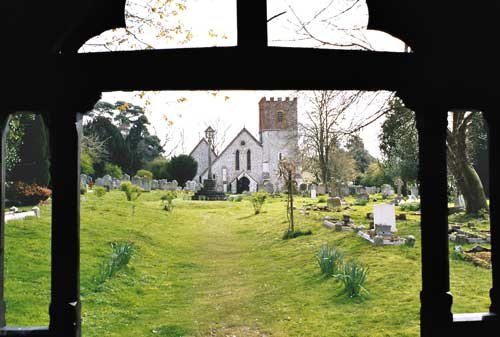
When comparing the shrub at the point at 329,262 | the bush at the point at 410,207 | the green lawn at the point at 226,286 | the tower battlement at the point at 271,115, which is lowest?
the green lawn at the point at 226,286

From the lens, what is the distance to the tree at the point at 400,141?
10.9m

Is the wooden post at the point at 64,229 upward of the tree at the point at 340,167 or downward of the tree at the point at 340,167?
downward

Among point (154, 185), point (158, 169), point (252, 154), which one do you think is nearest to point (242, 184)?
point (252, 154)

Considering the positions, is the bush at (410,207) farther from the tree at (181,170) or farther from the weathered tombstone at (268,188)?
the tree at (181,170)

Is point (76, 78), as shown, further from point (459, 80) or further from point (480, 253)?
point (480, 253)

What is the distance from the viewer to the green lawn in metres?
5.24

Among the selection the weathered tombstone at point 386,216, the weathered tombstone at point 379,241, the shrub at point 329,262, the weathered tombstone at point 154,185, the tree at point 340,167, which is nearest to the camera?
the shrub at point 329,262

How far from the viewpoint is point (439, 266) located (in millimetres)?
2625

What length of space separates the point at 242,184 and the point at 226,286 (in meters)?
27.3

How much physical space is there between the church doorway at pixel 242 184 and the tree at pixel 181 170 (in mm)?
7276

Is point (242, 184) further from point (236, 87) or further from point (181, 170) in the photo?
point (236, 87)

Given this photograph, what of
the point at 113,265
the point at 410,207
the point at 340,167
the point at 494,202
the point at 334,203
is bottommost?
the point at 113,265

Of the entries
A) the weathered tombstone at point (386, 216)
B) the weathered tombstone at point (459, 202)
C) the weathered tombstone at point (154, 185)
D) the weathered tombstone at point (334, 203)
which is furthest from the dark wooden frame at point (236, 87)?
the weathered tombstone at point (154, 185)

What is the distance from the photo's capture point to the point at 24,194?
37.1 feet
